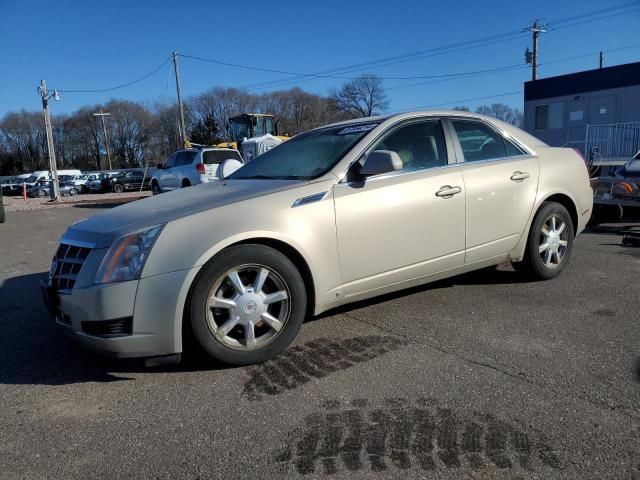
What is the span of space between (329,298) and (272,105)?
312 feet

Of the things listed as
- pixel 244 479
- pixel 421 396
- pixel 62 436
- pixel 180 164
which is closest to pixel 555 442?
pixel 421 396

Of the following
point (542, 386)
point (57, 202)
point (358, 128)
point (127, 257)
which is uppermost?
point (358, 128)

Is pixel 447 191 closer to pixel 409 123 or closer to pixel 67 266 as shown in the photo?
pixel 409 123

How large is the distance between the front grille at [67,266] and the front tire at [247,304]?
0.72 meters

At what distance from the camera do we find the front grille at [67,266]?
3.11 m

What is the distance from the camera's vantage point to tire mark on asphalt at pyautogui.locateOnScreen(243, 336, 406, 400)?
3.01 metres

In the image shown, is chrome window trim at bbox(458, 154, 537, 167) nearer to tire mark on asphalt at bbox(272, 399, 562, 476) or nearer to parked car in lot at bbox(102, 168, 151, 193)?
tire mark on asphalt at bbox(272, 399, 562, 476)

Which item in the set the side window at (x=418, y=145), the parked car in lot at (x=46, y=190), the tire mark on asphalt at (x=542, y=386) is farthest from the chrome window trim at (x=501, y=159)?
the parked car in lot at (x=46, y=190)

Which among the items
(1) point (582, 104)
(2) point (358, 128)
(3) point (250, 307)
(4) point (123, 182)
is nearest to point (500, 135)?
(2) point (358, 128)

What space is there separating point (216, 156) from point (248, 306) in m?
15.3

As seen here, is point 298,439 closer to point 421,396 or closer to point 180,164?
point 421,396

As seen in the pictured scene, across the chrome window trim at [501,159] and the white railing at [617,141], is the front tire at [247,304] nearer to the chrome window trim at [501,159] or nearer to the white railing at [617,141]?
the chrome window trim at [501,159]

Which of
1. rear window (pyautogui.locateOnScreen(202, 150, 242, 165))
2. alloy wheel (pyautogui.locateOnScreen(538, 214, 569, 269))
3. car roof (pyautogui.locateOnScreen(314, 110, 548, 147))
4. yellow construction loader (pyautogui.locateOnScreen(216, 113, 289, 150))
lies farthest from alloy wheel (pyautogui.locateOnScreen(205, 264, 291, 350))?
yellow construction loader (pyautogui.locateOnScreen(216, 113, 289, 150))

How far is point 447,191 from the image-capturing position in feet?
13.1
